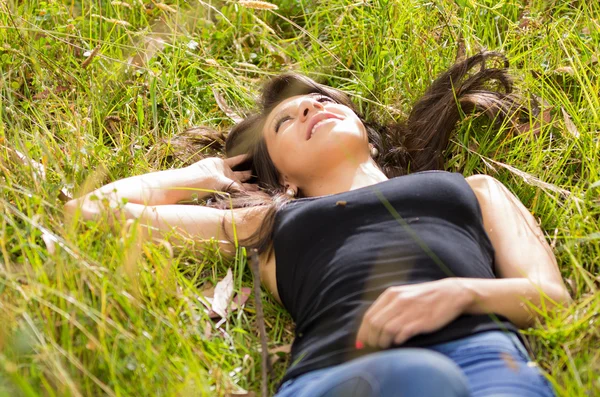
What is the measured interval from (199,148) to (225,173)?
0.35 m

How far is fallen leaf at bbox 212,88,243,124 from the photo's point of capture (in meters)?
3.85

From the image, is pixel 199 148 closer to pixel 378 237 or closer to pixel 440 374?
pixel 378 237

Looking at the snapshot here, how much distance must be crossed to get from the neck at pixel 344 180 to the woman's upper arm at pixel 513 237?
385 mm

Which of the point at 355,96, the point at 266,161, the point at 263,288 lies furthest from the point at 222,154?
the point at 263,288

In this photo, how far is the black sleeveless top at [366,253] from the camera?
237cm

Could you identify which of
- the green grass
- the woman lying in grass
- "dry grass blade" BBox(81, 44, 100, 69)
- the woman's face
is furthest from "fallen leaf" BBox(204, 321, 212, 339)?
"dry grass blade" BBox(81, 44, 100, 69)

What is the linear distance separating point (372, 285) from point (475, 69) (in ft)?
5.38

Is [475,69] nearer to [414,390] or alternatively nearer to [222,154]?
[222,154]

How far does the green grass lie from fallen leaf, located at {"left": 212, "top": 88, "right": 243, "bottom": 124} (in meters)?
0.04

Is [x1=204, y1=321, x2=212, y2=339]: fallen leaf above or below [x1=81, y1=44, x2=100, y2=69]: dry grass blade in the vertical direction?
below

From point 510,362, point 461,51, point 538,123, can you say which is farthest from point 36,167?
point 538,123

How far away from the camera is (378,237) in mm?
2551

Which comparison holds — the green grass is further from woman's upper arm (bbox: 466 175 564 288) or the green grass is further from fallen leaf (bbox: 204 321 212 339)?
woman's upper arm (bbox: 466 175 564 288)

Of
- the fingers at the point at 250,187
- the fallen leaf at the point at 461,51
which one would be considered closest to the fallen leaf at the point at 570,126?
the fallen leaf at the point at 461,51
